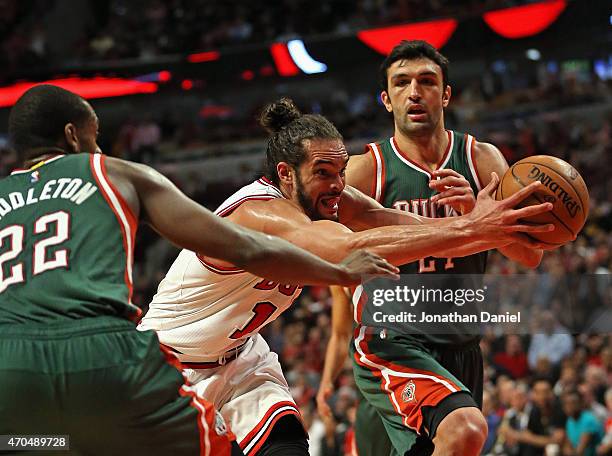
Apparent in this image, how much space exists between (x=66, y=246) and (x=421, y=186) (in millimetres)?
2563

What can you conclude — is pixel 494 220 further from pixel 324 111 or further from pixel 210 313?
pixel 324 111

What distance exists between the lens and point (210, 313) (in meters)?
4.21

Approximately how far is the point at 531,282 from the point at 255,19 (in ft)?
36.2

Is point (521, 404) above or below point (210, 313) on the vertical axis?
below

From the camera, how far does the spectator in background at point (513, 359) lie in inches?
368

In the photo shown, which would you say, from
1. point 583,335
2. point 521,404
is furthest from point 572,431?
point 583,335

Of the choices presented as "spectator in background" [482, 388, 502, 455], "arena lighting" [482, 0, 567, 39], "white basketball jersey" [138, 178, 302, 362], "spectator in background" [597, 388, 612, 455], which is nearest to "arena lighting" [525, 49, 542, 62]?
"arena lighting" [482, 0, 567, 39]

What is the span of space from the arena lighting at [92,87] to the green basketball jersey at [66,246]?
648 inches

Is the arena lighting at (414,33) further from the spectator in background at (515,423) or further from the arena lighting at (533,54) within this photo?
the spectator in background at (515,423)

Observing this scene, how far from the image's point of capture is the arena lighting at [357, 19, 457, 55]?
1550cm

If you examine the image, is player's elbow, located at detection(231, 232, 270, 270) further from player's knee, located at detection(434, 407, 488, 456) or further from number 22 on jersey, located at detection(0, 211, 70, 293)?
player's knee, located at detection(434, 407, 488, 456)

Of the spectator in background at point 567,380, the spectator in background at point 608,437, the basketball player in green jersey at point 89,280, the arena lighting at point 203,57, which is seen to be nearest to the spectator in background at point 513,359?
the spectator in background at point 567,380

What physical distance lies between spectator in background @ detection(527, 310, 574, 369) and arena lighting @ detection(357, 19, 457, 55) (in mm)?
7097

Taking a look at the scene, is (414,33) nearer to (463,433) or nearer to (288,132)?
(288,132)
